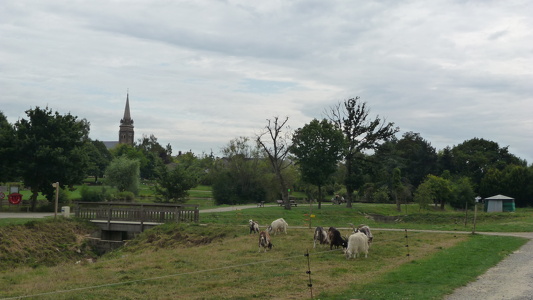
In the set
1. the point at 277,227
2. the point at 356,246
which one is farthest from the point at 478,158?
the point at 356,246

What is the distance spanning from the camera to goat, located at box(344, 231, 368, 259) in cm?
1914

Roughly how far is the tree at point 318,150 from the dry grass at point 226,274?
2756 cm

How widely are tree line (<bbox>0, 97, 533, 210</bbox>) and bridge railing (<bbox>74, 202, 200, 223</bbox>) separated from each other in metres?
10.4

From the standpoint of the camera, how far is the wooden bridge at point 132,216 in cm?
3158

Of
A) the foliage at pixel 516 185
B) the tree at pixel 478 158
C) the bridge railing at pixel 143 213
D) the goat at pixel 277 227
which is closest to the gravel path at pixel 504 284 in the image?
the goat at pixel 277 227

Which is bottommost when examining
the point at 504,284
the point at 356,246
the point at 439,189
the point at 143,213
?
the point at 504,284

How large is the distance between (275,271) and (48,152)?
30.7 metres

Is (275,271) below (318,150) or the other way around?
below

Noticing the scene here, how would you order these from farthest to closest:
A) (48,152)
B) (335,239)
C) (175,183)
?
(175,183), (48,152), (335,239)

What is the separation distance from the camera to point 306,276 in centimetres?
1559

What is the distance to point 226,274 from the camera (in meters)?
16.3

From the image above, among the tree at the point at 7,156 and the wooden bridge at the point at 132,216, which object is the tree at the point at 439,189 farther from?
the tree at the point at 7,156

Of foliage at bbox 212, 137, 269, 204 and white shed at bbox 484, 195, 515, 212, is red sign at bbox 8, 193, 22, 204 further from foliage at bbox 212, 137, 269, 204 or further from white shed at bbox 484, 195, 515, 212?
white shed at bbox 484, 195, 515, 212

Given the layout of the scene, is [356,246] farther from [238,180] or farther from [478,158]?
[478,158]
